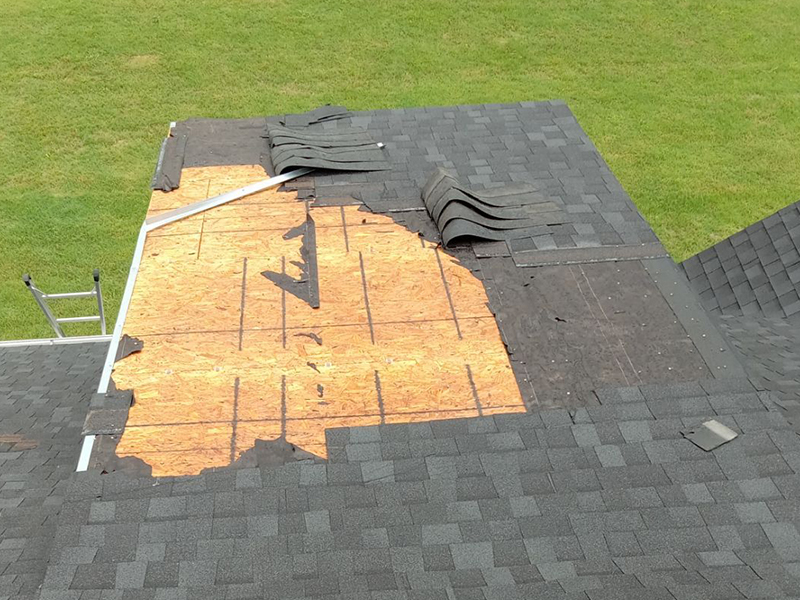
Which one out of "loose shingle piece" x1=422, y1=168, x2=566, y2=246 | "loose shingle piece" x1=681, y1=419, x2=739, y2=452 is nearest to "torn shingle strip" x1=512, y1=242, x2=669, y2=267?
"loose shingle piece" x1=422, y1=168, x2=566, y2=246

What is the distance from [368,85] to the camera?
86.0 feet

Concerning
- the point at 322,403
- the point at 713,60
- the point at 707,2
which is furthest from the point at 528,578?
the point at 707,2

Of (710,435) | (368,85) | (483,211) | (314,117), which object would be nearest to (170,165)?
(314,117)

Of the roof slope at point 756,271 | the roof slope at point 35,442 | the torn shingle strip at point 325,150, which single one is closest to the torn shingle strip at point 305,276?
the torn shingle strip at point 325,150

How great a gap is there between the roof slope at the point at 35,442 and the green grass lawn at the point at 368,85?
578 centimetres

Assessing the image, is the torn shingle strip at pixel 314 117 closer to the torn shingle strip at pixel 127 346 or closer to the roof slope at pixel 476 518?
the torn shingle strip at pixel 127 346

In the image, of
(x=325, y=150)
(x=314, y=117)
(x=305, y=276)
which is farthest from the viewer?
(x=314, y=117)

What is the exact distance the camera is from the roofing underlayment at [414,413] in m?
6.52

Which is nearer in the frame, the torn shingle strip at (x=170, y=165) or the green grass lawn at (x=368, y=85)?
the torn shingle strip at (x=170, y=165)

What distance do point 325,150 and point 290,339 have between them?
4609 mm

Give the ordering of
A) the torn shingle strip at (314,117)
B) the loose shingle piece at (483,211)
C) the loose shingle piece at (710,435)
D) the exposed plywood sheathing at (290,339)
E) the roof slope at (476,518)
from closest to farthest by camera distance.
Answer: the roof slope at (476,518) < the loose shingle piece at (710,435) < the exposed plywood sheathing at (290,339) < the loose shingle piece at (483,211) < the torn shingle strip at (314,117)

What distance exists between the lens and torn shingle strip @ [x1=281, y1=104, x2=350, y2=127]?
1377cm

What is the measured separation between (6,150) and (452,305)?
18419 millimetres

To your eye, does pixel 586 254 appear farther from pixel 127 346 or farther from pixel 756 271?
pixel 127 346
